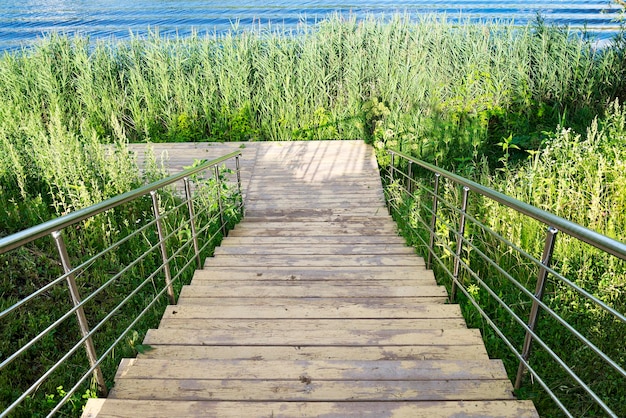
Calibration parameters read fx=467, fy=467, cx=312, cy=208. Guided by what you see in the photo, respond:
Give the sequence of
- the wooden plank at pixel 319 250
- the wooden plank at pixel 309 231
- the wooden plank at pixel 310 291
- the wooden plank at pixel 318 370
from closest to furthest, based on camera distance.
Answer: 1. the wooden plank at pixel 318 370
2. the wooden plank at pixel 310 291
3. the wooden plank at pixel 319 250
4. the wooden plank at pixel 309 231

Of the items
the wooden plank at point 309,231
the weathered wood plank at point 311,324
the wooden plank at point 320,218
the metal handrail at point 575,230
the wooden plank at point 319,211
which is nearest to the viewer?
the metal handrail at point 575,230

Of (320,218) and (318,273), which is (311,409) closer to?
(318,273)

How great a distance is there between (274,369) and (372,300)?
39.6 inches

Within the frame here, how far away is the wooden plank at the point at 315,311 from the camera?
271 cm

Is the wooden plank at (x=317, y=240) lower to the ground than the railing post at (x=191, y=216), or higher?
lower

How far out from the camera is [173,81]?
7.88m

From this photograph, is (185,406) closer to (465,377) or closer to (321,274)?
(465,377)

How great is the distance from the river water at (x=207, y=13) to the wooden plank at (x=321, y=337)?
17.0 meters

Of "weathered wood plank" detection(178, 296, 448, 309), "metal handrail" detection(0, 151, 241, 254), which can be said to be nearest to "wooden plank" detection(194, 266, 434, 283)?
"weathered wood plank" detection(178, 296, 448, 309)

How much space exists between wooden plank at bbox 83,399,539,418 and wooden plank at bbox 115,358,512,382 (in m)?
0.20

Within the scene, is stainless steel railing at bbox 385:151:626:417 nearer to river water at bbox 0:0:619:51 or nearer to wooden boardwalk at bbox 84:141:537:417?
wooden boardwalk at bbox 84:141:537:417

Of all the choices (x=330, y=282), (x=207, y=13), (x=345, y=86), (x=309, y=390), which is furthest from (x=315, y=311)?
(x=207, y=13)

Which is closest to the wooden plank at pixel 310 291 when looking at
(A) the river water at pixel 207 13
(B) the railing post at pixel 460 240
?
(B) the railing post at pixel 460 240

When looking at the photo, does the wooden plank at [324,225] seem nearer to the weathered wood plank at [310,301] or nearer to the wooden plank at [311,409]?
the weathered wood plank at [310,301]
